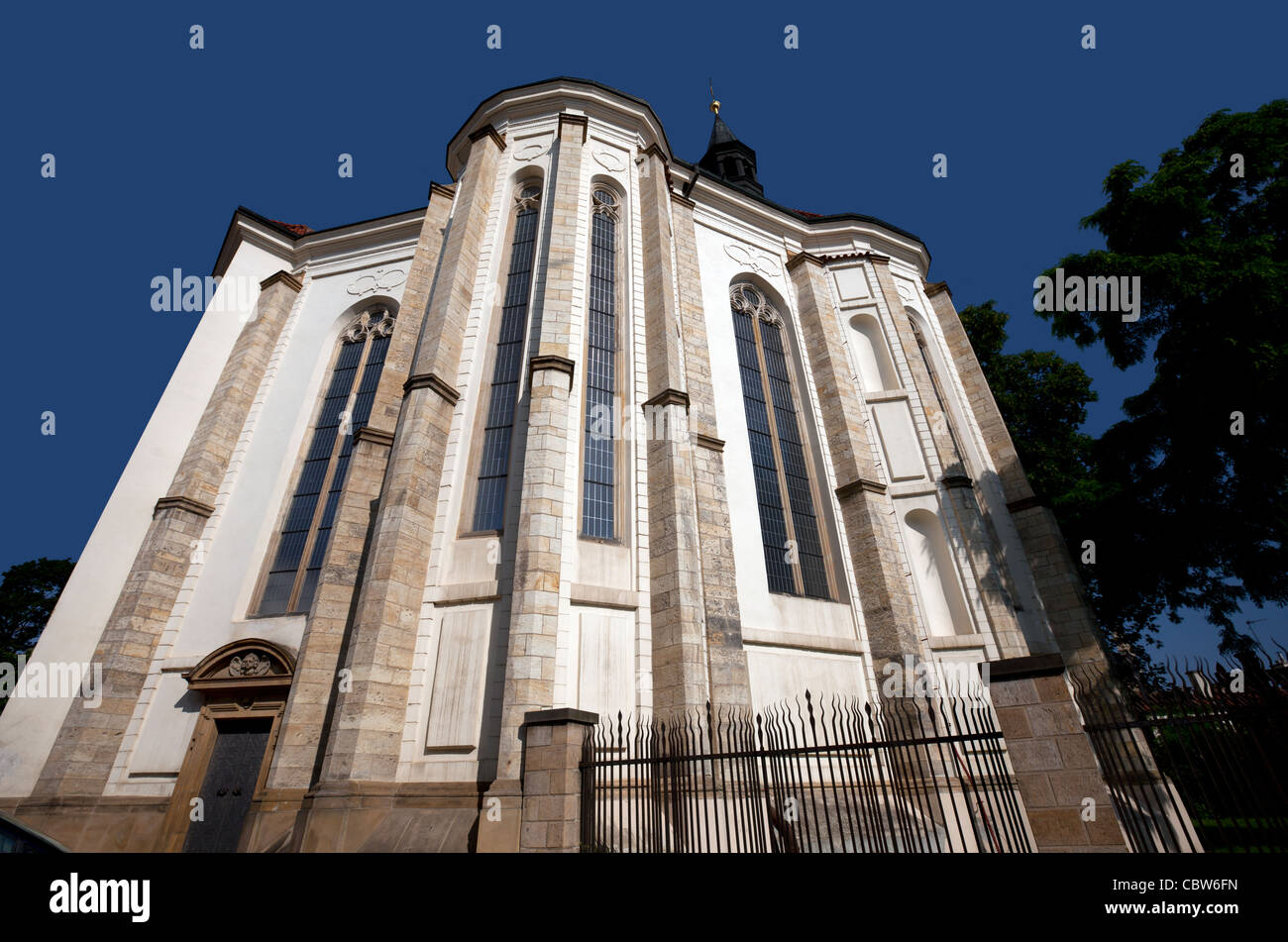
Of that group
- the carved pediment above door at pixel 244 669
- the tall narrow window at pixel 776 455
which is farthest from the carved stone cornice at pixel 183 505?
the tall narrow window at pixel 776 455

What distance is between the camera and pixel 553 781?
6.51 meters

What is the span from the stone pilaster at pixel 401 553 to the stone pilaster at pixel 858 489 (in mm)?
9234

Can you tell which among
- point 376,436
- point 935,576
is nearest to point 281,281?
point 376,436

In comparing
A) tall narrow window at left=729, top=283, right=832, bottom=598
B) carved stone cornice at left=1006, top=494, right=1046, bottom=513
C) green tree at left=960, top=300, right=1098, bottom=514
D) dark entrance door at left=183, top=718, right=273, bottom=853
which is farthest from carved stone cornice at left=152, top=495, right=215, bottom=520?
green tree at left=960, top=300, right=1098, bottom=514

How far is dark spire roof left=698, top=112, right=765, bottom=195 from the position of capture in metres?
26.6

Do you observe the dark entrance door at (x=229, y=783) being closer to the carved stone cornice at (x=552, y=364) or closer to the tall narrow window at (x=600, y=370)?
the tall narrow window at (x=600, y=370)

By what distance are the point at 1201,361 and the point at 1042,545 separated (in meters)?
5.33

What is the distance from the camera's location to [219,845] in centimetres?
1028

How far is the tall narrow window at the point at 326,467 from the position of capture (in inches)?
495

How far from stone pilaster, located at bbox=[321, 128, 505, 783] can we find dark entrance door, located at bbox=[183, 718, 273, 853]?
3.73m

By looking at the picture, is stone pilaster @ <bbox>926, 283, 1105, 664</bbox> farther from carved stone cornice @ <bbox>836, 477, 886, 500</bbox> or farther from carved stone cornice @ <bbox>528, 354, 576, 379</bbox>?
carved stone cornice @ <bbox>528, 354, 576, 379</bbox>

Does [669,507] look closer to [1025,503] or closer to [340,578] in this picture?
[340,578]
